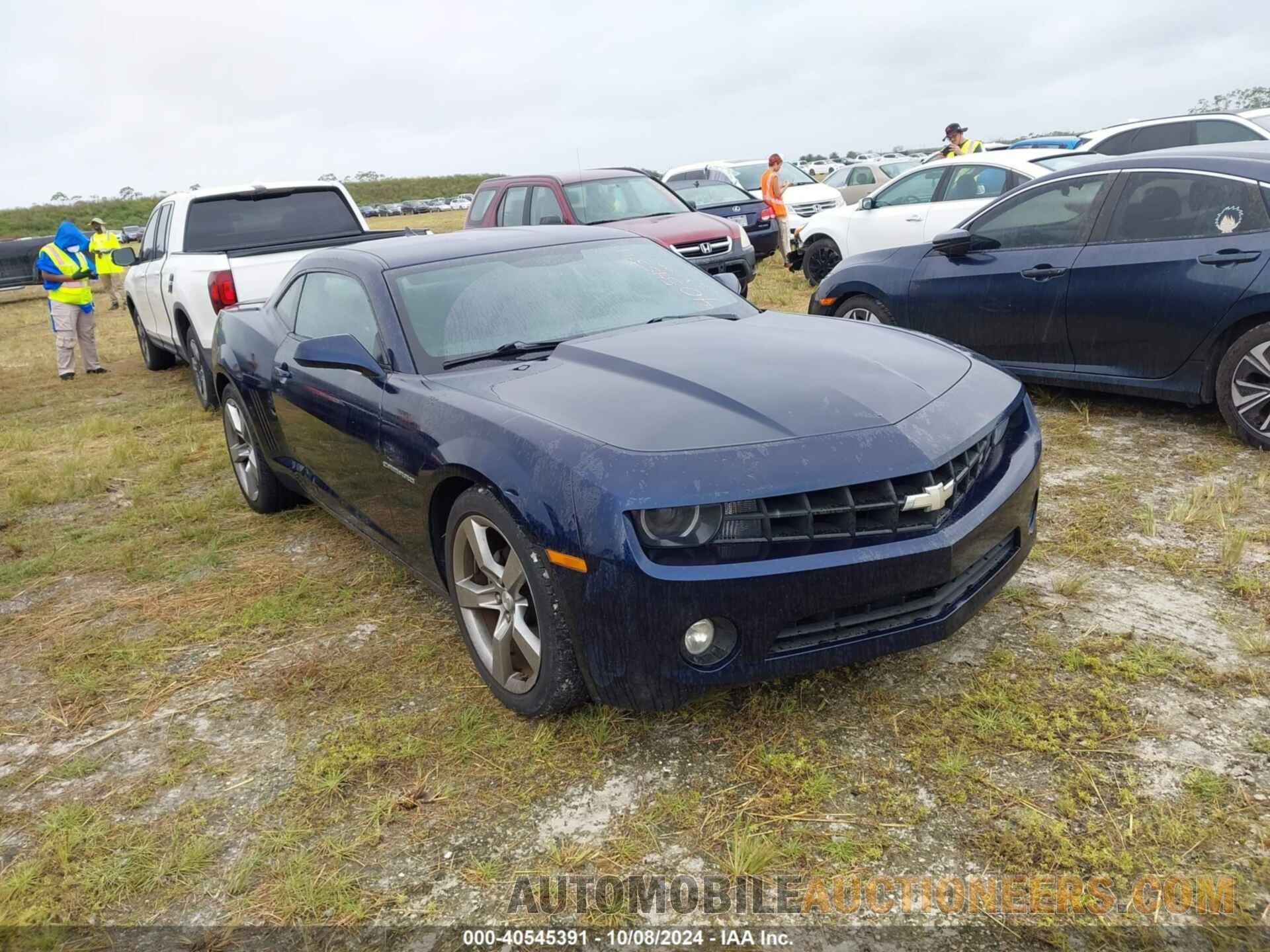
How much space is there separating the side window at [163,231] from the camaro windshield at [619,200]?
3.93 m

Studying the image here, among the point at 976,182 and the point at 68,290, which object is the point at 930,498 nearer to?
the point at 976,182

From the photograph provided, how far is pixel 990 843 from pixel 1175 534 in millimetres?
2300

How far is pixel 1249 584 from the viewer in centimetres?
357

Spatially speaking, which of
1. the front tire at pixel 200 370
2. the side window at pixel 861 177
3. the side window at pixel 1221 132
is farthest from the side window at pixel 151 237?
the side window at pixel 861 177

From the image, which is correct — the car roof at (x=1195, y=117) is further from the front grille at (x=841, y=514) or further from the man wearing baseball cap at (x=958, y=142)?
the front grille at (x=841, y=514)

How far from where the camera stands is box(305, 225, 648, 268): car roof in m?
4.04

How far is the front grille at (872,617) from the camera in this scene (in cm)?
268

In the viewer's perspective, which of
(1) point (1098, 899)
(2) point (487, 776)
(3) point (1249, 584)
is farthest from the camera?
(3) point (1249, 584)

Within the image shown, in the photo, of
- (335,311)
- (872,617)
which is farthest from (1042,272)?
(335,311)

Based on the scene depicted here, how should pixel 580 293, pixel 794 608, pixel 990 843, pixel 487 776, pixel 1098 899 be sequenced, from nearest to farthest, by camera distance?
pixel 1098 899 < pixel 990 843 < pixel 794 608 < pixel 487 776 < pixel 580 293

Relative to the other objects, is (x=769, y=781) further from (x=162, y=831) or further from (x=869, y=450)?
(x=162, y=831)

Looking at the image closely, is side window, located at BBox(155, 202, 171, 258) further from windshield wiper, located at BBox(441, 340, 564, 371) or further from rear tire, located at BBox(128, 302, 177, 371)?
windshield wiper, located at BBox(441, 340, 564, 371)

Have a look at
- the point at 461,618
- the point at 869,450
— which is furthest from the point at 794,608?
the point at 461,618
